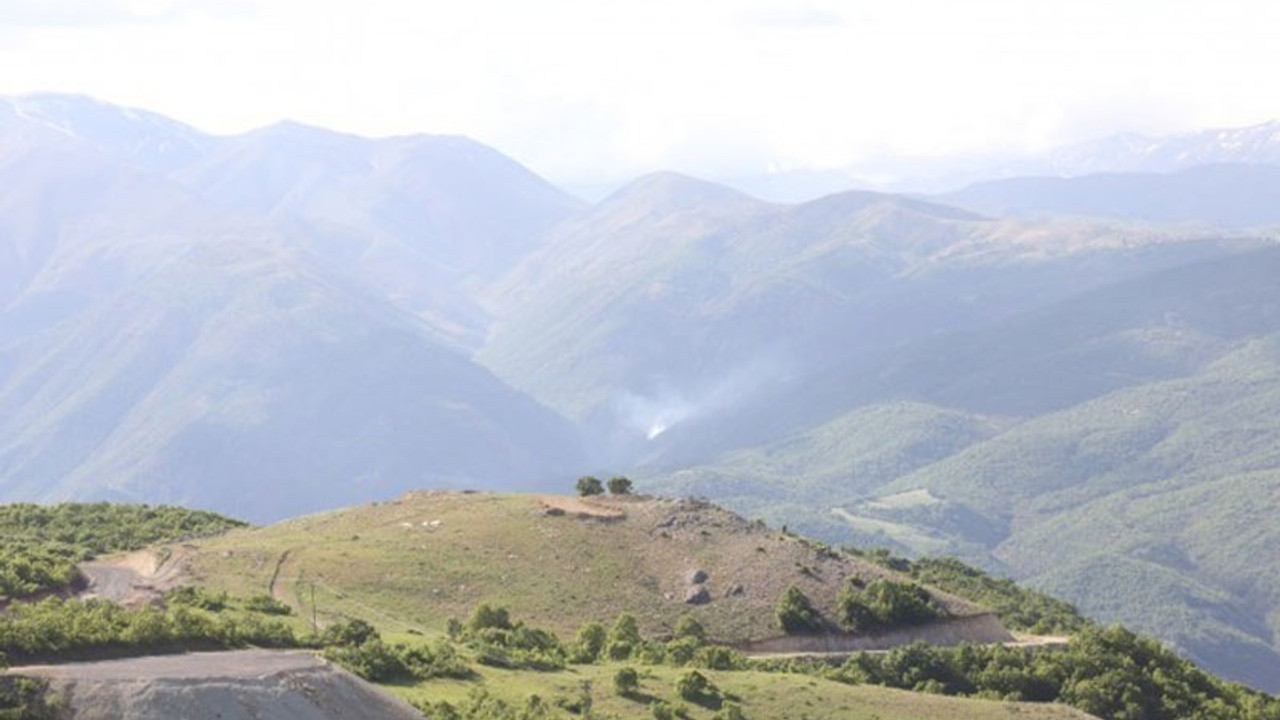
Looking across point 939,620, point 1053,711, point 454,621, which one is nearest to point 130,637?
point 454,621

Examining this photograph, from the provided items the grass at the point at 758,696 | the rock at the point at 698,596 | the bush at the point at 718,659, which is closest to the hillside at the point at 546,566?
the rock at the point at 698,596

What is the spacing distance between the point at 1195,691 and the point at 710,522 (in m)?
34.4

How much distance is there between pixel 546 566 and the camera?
11162 cm

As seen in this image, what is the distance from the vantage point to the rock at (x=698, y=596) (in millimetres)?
108812

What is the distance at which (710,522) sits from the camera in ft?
396

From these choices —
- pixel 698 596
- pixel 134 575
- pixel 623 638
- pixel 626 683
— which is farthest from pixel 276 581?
pixel 626 683

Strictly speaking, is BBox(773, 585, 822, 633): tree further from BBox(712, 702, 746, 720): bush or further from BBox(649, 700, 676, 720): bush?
BBox(649, 700, 676, 720): bush

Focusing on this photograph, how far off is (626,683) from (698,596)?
29.4 meters

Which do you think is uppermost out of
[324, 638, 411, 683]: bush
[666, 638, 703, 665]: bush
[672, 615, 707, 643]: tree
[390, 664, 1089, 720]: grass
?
[324, 638, 411, 683]: bush

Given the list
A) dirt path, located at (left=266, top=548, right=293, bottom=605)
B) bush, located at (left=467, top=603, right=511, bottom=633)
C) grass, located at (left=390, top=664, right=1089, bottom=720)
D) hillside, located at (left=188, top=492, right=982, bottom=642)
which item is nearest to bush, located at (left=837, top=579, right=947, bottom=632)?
hillside, located at (left=188, top=492, right=982, bottom=642)

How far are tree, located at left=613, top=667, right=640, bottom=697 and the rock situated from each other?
2811 cm

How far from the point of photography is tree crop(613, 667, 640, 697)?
80000 mm

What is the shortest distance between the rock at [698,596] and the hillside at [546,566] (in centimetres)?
13

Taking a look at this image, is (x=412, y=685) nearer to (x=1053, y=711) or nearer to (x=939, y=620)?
→ (x=1053, y=711)
